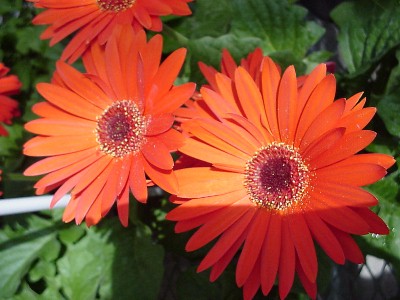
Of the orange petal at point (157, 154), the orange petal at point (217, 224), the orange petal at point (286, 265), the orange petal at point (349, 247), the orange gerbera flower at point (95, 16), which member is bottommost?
the orange petal at point (286, 265)

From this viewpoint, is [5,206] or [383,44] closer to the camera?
[5,206]

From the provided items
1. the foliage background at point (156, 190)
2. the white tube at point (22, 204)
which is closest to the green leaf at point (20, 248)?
the foliage background at point (156, 190)

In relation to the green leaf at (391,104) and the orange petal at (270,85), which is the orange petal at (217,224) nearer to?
the orange petal at (270,85)

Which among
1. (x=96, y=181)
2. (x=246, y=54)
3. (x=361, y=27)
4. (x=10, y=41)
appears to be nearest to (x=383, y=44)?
(x=361, y=27)

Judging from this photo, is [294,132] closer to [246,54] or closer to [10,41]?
[246,54]

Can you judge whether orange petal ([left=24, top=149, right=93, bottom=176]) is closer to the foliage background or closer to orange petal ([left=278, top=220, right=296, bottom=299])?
the foliage background

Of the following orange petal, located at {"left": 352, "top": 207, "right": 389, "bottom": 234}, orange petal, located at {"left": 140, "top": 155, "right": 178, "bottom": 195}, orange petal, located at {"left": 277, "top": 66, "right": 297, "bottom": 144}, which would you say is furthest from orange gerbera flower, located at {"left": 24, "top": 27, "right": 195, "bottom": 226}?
orange petal, located at {"left": 352, "top": 207, "right": 389, "bottom": 234}
